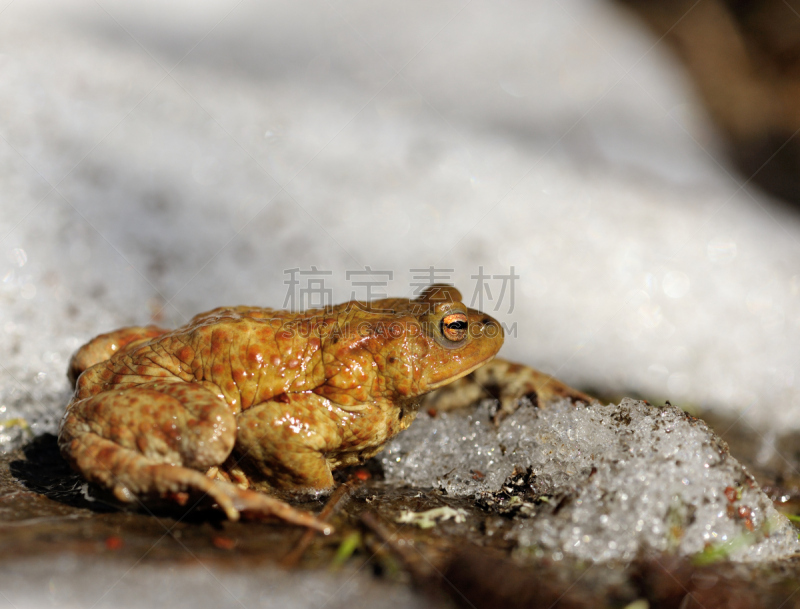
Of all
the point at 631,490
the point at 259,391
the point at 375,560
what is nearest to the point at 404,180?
the point at 259,391

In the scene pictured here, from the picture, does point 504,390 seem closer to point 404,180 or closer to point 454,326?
point 454,326

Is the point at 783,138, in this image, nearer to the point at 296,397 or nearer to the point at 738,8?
the point at 738,8

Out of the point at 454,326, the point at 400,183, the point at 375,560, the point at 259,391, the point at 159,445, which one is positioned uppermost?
the point at 400,183

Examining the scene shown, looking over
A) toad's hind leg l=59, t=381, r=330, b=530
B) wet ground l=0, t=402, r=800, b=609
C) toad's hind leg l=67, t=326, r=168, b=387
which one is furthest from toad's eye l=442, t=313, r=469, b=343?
toad's hind leg l=67, t=326, r=168, b=387

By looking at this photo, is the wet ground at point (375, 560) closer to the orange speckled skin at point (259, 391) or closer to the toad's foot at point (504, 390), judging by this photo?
the orange speckled skin at point (259, 391)

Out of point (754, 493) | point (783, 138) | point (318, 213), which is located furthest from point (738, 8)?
point (754, 493)

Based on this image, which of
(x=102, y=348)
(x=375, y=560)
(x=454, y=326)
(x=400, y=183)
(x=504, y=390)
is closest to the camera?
(x=375, y=560)
